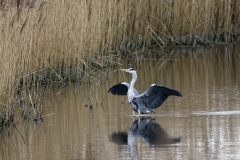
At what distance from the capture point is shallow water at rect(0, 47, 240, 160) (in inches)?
264

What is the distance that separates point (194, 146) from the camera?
670 centimetres

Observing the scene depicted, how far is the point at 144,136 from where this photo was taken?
7.45 meters

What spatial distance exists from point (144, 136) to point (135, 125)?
2.09 ft

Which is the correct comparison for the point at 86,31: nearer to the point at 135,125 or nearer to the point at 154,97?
the point at 154,97

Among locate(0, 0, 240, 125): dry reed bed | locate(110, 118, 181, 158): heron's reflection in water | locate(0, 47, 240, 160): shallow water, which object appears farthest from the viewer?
locate(0, 0, 240, 125): dry reed bed

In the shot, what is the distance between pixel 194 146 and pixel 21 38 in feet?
11.0

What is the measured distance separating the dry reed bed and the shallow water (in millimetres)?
429

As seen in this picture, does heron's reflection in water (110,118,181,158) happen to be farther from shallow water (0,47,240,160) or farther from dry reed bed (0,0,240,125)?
dry reed bed (0,0,240,125)

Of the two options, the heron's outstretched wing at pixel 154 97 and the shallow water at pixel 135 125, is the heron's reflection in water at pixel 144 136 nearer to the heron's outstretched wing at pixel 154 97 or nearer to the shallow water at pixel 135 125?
the shallow water at pixel 135 125

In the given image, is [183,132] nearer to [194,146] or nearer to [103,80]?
[194,146]

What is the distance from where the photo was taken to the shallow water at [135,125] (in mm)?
6695

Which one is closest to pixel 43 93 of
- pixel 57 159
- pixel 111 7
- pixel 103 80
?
pixel 103 80

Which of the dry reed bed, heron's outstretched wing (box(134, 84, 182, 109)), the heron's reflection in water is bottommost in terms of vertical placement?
the heron's reflection in water

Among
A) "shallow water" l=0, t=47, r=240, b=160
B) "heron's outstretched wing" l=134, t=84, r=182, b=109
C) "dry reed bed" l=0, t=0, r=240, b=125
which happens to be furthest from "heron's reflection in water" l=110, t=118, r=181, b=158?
"dry reed bed" l=0, t=0, r=240, b=125
